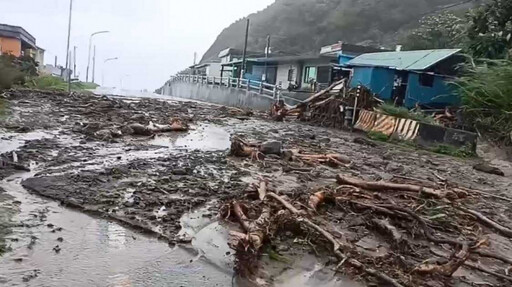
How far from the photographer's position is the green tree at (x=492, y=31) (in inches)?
833

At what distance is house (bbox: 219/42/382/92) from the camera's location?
3678cm

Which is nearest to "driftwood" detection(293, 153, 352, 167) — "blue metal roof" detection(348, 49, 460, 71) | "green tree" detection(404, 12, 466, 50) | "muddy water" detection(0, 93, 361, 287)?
"muddy water" detection(0, 93, 361, 287)

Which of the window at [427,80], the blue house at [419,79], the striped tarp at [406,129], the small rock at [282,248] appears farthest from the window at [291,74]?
the small rock at [282,248]

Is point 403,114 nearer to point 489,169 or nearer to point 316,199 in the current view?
point 489,169

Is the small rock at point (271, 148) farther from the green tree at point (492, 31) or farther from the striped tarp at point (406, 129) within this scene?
the green tree at point (492, 31)

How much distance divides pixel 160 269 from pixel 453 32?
3490 centimetres

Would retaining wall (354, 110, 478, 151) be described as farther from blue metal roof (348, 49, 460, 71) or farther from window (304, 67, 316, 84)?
window (304, 67, 316, 84)

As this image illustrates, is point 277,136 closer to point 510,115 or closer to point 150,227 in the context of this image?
point 510,115

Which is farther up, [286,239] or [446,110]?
[446,110]

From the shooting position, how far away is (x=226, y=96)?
42.9 metres

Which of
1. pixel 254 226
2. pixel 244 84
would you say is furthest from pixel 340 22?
pixel 254 226

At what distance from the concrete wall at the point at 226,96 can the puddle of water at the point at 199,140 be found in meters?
13.2

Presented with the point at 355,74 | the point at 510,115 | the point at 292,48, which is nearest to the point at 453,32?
the point at 355,74

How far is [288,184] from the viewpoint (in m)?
9.10
